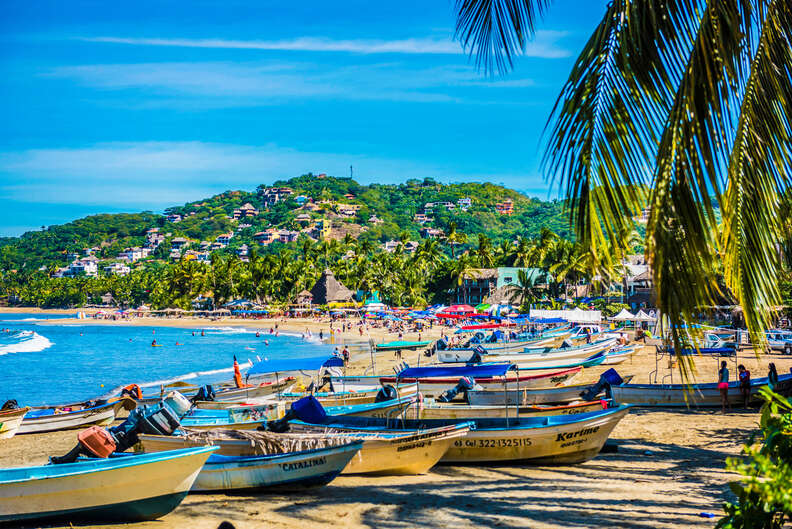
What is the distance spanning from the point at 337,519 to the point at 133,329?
8452 cm

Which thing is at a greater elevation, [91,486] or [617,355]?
[91,486]

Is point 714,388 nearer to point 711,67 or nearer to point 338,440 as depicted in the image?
point 338,440

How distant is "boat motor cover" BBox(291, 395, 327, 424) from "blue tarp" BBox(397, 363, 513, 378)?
5.47 m

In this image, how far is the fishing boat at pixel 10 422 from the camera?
61.7 feet

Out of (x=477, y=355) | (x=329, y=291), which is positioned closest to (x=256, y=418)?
(x=477, y=355)

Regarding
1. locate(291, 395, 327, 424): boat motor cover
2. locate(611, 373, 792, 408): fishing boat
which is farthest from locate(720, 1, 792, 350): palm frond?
locate(611, 373, 792, 408): fishing boat

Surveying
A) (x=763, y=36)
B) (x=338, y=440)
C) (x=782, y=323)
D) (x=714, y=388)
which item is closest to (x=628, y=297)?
(x=782, y=323)

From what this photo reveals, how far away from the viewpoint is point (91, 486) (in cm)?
976

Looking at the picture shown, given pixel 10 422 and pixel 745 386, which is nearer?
pixel 745 386

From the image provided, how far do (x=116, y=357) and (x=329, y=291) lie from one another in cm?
4362

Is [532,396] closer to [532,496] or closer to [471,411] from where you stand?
[471,411]

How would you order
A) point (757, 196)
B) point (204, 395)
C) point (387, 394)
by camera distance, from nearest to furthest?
point (757, 196) < point (387, 394) < point (204, 395)

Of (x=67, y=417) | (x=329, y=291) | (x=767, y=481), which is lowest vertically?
(x=67, y=417)

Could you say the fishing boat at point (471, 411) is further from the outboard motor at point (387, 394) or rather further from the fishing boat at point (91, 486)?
the fishing boat at point (91, 486)
